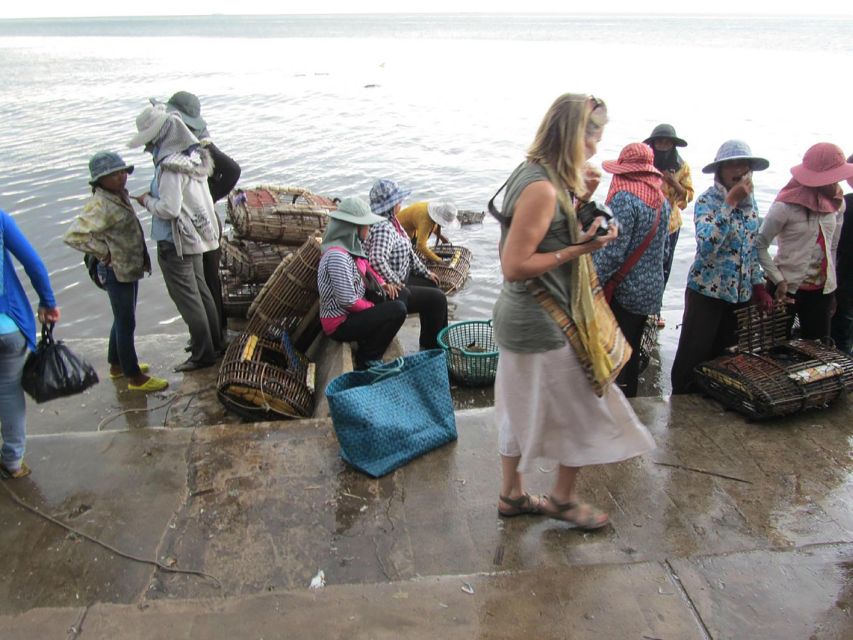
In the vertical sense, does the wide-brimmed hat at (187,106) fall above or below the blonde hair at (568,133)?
below

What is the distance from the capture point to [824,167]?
4328 millimetres

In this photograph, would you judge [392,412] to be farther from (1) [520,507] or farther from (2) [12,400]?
(2) [12,400]

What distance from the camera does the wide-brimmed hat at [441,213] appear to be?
7.20 metres

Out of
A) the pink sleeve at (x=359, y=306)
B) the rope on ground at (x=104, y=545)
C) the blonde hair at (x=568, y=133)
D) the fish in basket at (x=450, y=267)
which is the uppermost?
the blonde hair at (x=568, y=133)

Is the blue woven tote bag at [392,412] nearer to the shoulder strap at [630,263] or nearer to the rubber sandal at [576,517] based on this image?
the rubber sandal at [576,517]

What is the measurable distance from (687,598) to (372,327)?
300 centimetres

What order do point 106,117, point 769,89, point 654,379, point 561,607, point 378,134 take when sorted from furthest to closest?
point 769,89, point 106,117, point 378,134, point 654,379, point 561,607

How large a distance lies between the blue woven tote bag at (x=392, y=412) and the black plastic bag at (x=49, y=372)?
1452 millimetres

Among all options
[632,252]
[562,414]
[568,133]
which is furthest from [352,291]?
[568,133]

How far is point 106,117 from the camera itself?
21703 millimetres

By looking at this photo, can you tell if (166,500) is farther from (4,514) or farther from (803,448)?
(803,448)

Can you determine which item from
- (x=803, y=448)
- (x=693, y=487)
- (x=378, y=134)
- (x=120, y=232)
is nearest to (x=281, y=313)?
(x=120, y=232)

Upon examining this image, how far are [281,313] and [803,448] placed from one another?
154 inches

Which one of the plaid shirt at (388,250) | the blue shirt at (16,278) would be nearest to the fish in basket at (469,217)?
the plaid shirt at (388,250)
